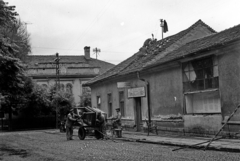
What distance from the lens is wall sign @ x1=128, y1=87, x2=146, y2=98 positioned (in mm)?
23223

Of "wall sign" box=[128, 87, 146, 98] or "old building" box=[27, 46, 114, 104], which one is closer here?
"wall sign" box=[128, 87, 146, 98]

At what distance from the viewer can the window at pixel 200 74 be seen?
16688 mm

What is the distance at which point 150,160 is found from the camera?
10195mm

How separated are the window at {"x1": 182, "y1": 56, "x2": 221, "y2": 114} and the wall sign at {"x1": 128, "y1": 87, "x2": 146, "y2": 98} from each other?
4.79 m

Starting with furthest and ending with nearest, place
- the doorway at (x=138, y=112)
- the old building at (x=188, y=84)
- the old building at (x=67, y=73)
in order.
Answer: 1. the old building at (x=67, y=73)
2. the doorway at (x=138, y=112)
3. the old building at (x=188, y=84)

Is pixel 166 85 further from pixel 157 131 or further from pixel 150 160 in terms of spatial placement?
pixel 150 160

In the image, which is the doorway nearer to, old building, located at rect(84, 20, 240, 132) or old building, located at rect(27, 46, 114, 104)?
old building, located at rect(84, 20, 240, 132)

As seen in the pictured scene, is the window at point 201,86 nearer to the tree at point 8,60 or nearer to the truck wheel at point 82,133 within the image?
the truck wheel at point 82,133

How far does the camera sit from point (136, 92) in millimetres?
24000

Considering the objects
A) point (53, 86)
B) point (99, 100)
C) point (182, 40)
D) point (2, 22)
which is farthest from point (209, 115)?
point (53, 86)

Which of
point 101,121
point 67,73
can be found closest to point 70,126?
point 101,121

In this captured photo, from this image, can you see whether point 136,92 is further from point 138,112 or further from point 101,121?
point 101,121

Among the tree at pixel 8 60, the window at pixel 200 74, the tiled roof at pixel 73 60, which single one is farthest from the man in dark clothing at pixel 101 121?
the tiled roof at pixel 73 60

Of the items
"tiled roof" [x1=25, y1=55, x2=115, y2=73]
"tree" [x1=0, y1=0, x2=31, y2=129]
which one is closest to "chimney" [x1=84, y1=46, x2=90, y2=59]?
"tiled roof" [x1=25, y1=55, x2=115, y2=73]
